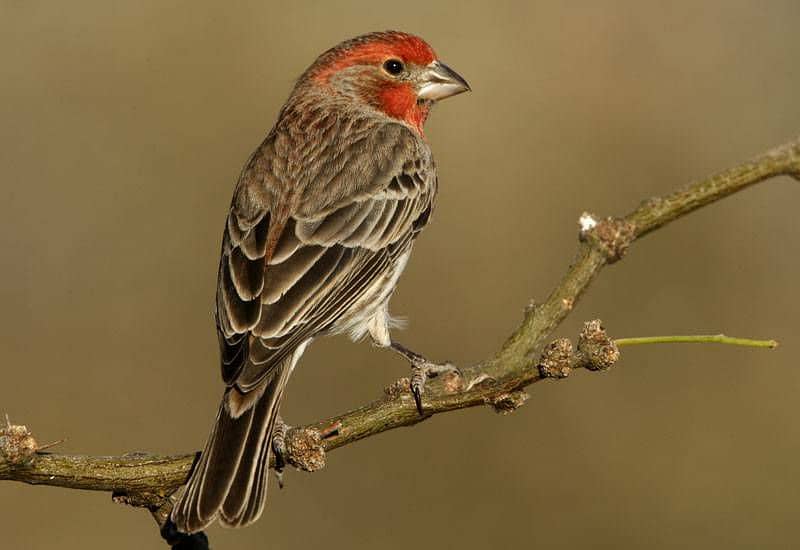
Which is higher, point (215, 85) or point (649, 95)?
point (649, 95)

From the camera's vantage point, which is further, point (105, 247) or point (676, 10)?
point (676, 10)

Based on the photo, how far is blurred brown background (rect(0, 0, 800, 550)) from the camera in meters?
8.70

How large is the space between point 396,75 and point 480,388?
301 centimetres

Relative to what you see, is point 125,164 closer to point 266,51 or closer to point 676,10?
point 266,51

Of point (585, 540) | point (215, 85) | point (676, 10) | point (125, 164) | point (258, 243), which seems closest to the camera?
point (258, 243)

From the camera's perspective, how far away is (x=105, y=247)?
1007 centimetres

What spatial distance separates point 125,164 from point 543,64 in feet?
12.8

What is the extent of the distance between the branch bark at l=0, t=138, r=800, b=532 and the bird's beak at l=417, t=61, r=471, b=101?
2167 millimetres

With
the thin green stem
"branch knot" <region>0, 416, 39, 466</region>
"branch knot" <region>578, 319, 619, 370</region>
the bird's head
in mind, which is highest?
→ the bird's head

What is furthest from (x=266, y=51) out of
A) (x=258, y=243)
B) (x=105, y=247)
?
(x=258, y=243)

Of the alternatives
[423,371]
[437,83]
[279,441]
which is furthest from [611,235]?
[437,83]

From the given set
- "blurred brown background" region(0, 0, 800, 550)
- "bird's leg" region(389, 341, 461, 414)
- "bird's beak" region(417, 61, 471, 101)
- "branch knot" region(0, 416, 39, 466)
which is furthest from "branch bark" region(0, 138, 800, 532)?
"blurred brown background" region(0, 0, 800, 550)

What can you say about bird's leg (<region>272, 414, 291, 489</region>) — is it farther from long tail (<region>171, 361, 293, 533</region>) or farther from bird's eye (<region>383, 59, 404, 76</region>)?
bird's eye (<region>383, 59, 404, 76</region>)

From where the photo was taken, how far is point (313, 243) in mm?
5906
